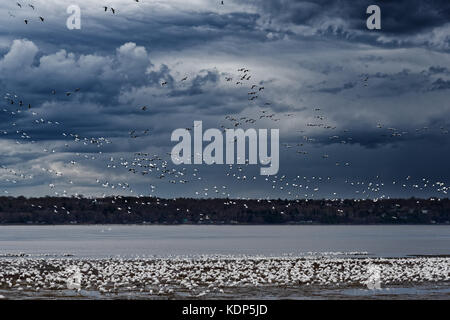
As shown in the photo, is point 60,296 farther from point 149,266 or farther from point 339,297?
point 149,266

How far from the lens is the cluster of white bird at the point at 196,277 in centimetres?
4347

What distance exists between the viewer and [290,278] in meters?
49.0

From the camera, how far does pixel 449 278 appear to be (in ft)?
160

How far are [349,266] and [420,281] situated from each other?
14.0m

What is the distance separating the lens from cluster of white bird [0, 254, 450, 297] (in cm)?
4347

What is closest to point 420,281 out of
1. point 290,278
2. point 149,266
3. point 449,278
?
point 449,278

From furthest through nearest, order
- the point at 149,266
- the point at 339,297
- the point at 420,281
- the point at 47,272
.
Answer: the point at 149,266 < the point at 47,272 < the point at 420,281 < the point at 339,297

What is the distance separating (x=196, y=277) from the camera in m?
50.3

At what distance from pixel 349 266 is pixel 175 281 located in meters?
19.1
